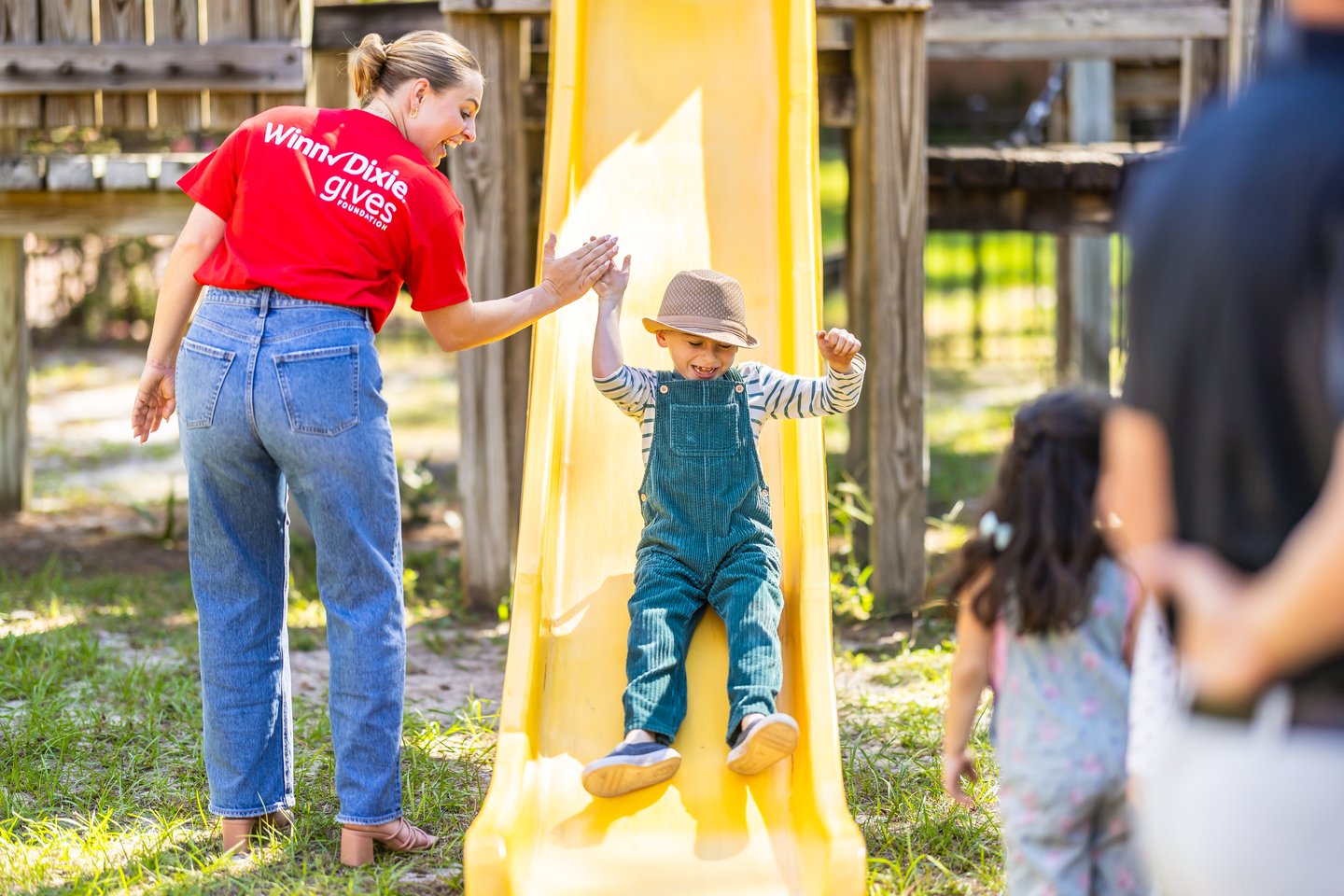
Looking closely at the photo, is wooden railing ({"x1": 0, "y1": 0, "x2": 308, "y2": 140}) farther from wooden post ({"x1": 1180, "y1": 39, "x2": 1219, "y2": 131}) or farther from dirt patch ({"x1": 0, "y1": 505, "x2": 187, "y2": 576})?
wooden post ({"x1": 1180, "y1": 39, "x2": 1219, "y2": 131})

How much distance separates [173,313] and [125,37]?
295 cm

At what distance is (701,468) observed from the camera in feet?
11.6

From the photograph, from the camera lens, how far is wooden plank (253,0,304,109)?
217 inches

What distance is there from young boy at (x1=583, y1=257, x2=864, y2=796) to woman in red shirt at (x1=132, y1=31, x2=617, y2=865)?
41 centimetres

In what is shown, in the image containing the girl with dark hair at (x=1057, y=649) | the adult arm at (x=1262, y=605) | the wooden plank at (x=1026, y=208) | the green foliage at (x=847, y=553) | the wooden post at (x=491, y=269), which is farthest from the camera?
the wooden plank at (x=1026, y=208)

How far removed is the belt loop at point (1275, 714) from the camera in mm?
1436

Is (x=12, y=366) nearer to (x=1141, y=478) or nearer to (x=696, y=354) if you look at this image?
(x=696, y=354)

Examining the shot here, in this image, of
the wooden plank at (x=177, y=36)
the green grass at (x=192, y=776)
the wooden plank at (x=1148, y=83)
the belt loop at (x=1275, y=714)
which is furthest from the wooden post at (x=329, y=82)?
the wooden plank at (x=1148, y=83)

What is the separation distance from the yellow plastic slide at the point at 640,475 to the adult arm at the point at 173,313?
92cm

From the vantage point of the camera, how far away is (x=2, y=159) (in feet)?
18.1

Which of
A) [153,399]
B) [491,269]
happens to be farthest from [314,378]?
[491,269]

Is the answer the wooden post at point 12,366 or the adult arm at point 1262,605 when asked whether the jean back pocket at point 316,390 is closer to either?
the adult arm at point 1262,605

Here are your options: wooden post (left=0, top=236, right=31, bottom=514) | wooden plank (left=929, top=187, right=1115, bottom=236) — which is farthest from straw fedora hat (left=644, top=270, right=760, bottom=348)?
wooden post (left=0, top=236, right=31, bottom=514)

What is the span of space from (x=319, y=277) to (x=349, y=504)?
1.56ft
